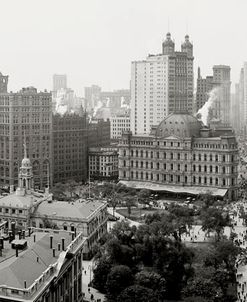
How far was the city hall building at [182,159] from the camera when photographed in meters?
173

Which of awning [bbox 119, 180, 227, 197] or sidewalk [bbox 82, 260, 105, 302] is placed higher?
awning [bbox 119, 180, 227, 197]

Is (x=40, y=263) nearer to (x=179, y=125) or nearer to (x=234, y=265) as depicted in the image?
(x=234, y=265)

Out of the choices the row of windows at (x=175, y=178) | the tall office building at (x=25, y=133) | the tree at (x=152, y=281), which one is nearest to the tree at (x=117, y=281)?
the tree at (x=152, y=281)

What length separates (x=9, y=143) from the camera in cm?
19150

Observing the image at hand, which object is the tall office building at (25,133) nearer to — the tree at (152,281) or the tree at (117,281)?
the tree at (117,281)

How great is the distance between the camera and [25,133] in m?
193

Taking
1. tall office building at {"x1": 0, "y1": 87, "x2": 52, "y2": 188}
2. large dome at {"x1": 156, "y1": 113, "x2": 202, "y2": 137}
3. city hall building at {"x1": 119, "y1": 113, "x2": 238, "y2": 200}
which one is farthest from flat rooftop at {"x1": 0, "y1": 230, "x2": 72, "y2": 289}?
tall office building at {"x1": 0, "y1": 87, "x2": 52, "y2": 188}

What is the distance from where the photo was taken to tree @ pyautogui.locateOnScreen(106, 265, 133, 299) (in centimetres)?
8294

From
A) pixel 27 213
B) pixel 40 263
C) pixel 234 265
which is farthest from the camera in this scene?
pixel 27 213

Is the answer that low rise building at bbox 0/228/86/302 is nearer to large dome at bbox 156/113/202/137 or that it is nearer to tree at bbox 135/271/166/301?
tree at bbox 135/271/166/301

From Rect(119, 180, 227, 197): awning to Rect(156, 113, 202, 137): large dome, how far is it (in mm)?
16175

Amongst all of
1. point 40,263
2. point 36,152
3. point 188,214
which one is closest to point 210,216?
point 188,214

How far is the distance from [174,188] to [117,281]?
97.0m

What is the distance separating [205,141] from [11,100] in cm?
6340
